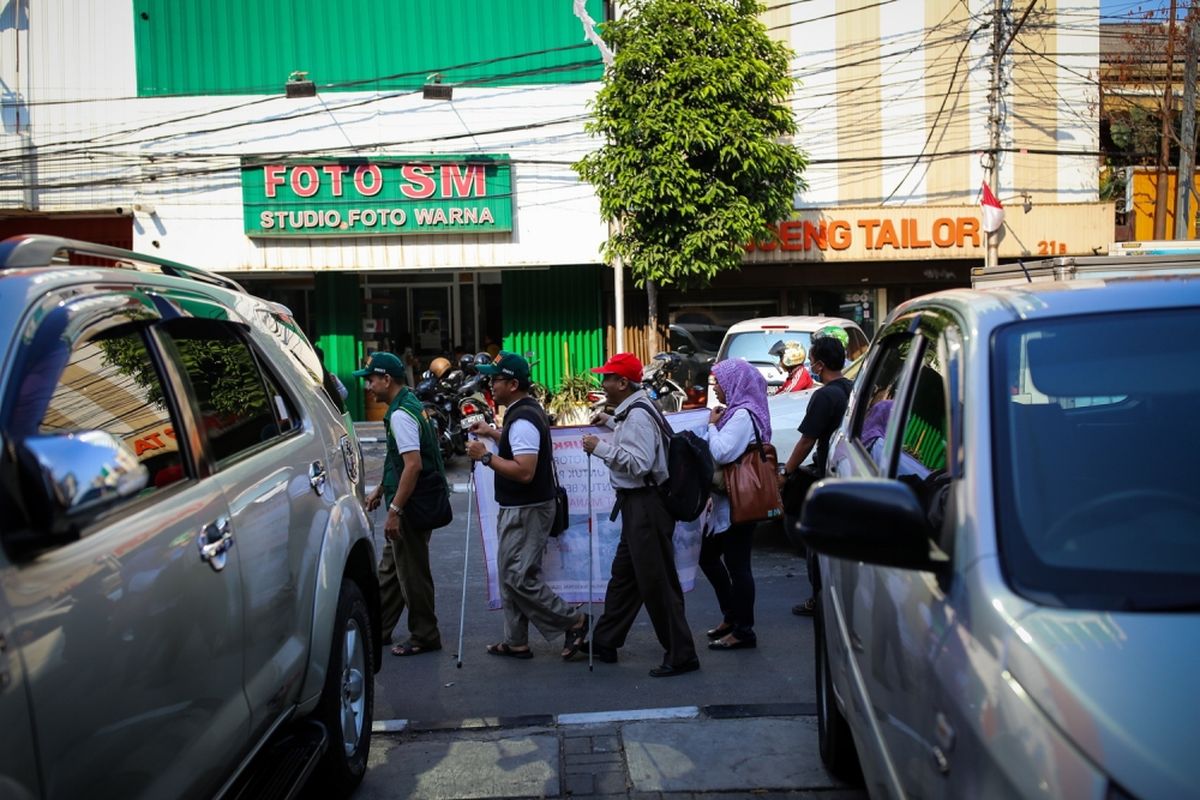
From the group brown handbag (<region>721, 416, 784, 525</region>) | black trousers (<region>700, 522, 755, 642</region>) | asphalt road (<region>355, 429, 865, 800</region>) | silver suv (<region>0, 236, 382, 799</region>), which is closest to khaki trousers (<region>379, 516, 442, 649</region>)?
asphalt road (<region>355, 429, 865, 800</region>)

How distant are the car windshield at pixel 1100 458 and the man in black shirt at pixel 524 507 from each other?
Result: 3678mm

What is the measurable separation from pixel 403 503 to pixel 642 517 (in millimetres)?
1438

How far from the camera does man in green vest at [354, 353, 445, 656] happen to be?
666 centimetres

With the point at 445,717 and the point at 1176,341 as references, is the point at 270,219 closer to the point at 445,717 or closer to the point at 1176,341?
the point at 445,717

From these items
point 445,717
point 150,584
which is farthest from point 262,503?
point 445,717

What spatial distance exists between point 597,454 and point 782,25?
Answer: 17871 mm

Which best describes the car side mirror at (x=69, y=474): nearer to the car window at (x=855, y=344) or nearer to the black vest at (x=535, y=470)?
the black vest at (x=535, y=470)

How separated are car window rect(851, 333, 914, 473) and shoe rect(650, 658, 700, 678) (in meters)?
2.09

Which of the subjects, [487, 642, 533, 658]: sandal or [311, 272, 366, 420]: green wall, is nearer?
[487, 642, 533, 658]: sandal

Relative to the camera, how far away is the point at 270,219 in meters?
19.9

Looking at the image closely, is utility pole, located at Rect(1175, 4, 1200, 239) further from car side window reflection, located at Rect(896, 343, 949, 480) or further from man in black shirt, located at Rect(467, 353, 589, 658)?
car side window reflection, located at Rect(896, 343, 949, 480)

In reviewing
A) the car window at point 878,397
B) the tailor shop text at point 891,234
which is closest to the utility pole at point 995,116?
the tailor shop text at point 891,234

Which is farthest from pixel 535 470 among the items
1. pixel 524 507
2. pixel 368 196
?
pixel 368 196

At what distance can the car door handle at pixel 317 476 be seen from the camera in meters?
4.28
